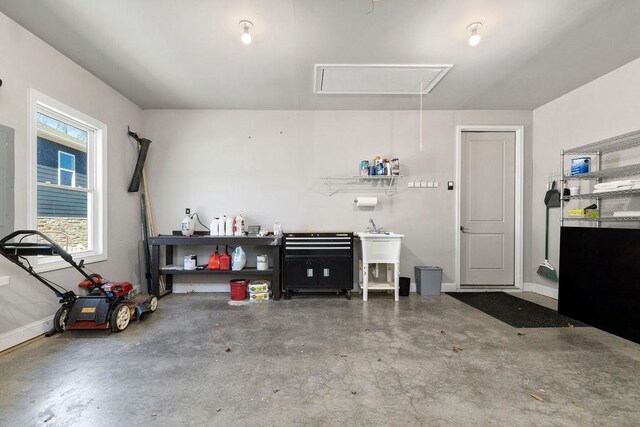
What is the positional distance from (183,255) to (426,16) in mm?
4442

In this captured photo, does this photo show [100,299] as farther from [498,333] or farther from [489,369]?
[498,333]

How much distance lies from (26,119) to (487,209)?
595 cm

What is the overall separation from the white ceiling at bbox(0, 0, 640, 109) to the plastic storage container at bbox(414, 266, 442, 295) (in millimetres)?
2592

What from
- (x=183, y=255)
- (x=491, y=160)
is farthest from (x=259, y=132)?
(x=491, y=160)

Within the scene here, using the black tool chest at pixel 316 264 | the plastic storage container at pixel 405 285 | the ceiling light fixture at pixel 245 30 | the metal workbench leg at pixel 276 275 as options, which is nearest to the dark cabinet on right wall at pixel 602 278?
the plastic storage container at pixel 405 285

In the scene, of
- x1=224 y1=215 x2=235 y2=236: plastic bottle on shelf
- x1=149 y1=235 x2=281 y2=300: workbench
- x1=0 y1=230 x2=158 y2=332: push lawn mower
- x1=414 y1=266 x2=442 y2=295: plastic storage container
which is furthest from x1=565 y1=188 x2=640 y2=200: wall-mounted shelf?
x1=0 y1=230 x2=158 y2=332: push lawn mower

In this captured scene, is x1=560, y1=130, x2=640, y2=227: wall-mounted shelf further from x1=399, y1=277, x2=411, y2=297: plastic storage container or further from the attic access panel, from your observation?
x1=399, y1=277, x2=411, y2=297: plastic storage container

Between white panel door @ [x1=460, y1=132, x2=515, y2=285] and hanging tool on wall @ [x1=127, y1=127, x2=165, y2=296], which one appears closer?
hanging tool on wall @ [x1=127, y1=127, x2=165, y2=296]

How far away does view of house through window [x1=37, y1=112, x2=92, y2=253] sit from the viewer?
2.86 meters

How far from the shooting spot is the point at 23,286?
8.31 ft

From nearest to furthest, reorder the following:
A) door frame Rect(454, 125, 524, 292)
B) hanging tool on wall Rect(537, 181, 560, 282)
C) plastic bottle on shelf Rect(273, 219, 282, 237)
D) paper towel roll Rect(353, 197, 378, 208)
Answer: hanging tool on wall Rect(537, 181, 560, 282) → plastic bottle on shelf Rect(273, 219, 282, 237) → paper towel roll Rect(353, 197, 378, 208) → door frame Rect(454, 125, 524, 292)

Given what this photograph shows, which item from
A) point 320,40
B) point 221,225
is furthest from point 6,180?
point 320,40

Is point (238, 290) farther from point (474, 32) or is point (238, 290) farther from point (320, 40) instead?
point (474, 32)

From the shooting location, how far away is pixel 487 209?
14.7 ft
